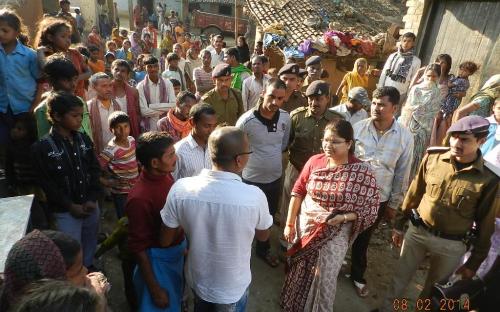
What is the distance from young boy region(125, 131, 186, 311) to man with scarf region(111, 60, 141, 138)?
2.37 m

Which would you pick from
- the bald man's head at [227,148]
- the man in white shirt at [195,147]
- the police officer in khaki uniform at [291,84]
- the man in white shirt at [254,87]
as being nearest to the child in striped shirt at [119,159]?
the man in white shirt at [195,147]

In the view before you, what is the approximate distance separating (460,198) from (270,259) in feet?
6.74

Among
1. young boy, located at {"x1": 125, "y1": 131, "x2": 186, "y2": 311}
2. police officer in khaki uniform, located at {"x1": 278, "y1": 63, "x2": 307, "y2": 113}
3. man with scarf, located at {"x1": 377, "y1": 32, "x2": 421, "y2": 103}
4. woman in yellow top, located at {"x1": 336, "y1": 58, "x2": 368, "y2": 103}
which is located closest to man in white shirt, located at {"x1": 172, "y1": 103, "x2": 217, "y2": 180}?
young boy, located at {"x1": 125, "y1": 131, "x2": 186, "y2": 311}

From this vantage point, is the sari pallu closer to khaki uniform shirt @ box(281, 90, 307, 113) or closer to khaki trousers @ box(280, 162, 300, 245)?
khaki trousers @ box(280, 162, 300, 245)

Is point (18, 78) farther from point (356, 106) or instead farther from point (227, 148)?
point (356, 106)

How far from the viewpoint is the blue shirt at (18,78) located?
3170mm

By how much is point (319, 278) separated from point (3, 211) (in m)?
2.37

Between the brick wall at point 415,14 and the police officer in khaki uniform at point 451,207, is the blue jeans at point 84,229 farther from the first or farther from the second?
the brick wall at point 415,14

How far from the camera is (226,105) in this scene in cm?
439

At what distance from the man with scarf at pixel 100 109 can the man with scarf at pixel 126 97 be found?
0.96 feet

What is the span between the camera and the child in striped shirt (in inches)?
132

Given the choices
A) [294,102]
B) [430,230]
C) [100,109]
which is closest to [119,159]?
[100,109]

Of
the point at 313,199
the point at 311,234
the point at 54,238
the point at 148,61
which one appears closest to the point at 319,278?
the point at 311,234

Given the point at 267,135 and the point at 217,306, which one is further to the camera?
the point at 267,135
